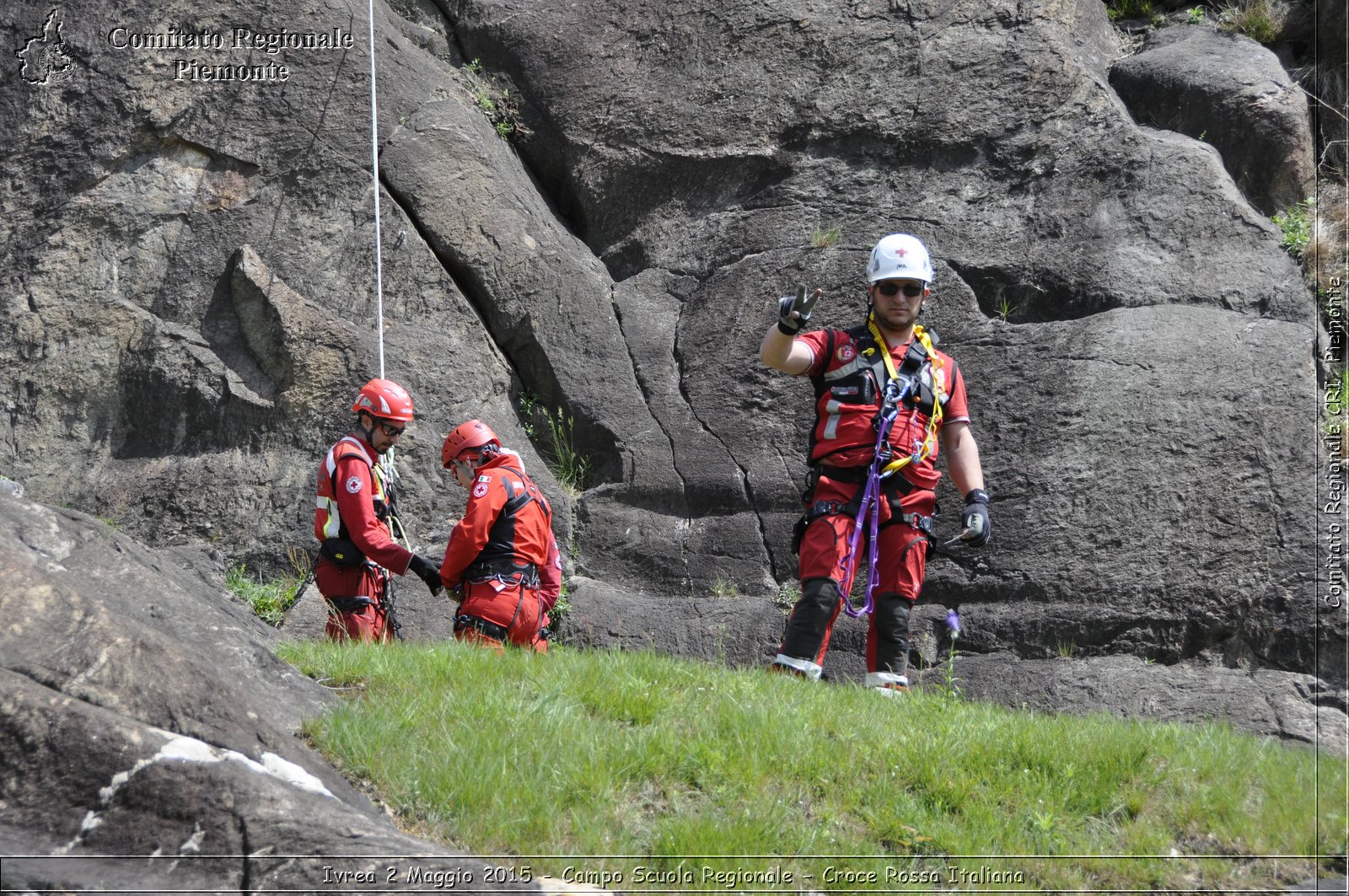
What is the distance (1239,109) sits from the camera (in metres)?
10.6

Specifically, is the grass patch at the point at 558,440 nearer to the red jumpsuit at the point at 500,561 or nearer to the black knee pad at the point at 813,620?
the red jumpsuit at the point at 500,561

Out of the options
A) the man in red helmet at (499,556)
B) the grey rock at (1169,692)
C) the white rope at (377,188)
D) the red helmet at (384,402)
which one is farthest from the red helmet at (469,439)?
the grey rock at (1169,692)

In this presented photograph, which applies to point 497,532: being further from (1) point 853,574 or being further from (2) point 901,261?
(2) point 901,261

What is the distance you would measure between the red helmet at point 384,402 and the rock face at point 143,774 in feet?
12.9

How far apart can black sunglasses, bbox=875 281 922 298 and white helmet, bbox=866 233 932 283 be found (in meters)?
0.06

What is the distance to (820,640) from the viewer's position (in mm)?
6840

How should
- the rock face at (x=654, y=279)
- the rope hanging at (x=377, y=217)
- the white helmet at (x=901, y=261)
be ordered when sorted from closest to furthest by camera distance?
the white helmet at (x=901, y=261) → the rock face at (x=654, y=279) → the rope hanging at (x=377, y=217)

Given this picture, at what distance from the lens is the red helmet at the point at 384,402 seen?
8406mm

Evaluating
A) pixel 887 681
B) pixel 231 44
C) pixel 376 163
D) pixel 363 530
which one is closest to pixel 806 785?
pixel 887 681

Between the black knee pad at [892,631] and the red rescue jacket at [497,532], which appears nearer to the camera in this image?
the black knee pad at [892,631]

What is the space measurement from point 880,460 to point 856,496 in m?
0.25

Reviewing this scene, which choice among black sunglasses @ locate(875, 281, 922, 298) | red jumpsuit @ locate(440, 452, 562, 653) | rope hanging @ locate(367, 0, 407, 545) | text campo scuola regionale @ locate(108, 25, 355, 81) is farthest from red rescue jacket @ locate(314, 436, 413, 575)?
text campo scuola regionale @ locate(108, 25, 355, 81)

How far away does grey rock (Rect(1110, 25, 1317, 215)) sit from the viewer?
10.5m

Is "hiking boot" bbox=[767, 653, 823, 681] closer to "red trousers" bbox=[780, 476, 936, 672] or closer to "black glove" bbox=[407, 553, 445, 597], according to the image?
"red trousers" bbox=[780, 476, 936, 672]
